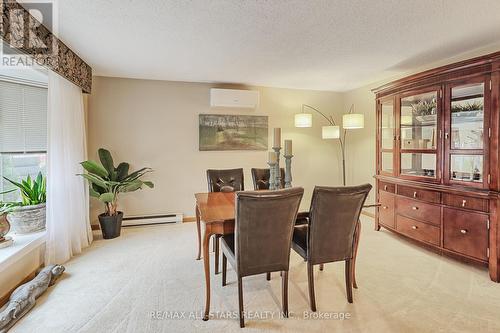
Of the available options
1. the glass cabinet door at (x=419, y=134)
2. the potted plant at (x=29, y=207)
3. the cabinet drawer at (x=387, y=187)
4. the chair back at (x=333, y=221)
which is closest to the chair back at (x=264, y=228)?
the chair back at (x=333, y=221)

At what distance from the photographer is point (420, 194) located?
3074 millimetres

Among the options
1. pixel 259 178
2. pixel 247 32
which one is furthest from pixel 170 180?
pixel 247 32

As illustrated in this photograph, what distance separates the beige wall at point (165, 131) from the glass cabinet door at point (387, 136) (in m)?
0.73

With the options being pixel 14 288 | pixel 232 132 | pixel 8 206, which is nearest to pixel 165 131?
pixel 232 132

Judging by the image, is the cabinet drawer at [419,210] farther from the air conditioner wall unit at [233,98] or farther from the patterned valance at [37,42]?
the patterned valance at [37,42]

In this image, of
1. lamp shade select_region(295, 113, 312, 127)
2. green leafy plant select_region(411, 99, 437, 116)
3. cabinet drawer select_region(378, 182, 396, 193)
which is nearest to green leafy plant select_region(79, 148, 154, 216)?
lamp shade select_region(295, 113, 312, 127)

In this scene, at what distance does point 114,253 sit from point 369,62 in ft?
13.2

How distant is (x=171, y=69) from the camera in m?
3.58

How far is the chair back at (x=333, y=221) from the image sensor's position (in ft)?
6.16

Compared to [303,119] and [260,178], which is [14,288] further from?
[303,119]

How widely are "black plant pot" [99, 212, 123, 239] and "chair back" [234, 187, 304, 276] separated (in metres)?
2.54

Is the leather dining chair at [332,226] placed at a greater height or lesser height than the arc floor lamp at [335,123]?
lesser

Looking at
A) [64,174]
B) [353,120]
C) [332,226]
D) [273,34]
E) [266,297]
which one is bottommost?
[266,297]

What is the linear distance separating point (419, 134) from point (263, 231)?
2.63 metres
